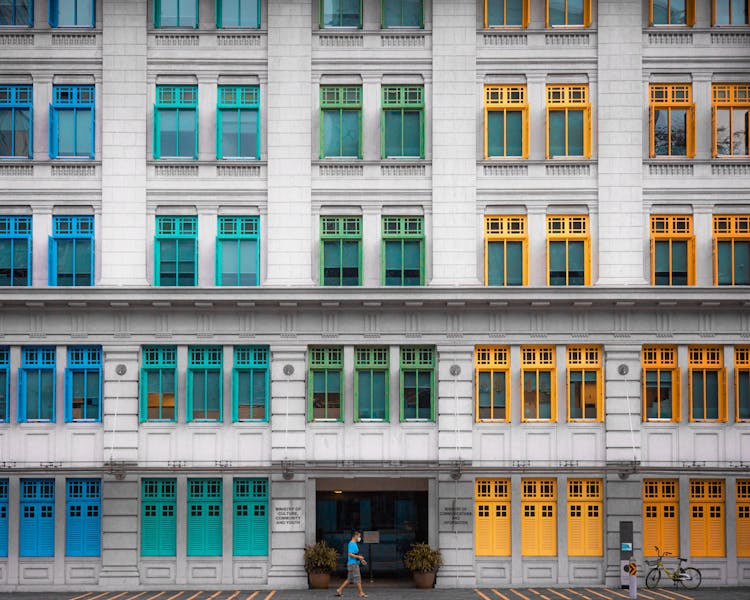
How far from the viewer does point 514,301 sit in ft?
104

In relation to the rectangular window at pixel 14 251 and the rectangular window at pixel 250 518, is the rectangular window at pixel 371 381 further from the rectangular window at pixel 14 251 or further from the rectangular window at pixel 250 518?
A: the rectangular window at pixel 14 251

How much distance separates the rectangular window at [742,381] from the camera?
3228 cm

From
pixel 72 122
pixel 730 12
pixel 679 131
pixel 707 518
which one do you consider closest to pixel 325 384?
pixel 72 122

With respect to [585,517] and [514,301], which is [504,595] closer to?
[585,517]

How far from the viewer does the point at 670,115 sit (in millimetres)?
32906

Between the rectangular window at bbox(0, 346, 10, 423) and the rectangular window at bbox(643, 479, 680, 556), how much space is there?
19.4m

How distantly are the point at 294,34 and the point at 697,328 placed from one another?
49.8 ft

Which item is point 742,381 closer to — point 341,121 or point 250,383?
point 341,121

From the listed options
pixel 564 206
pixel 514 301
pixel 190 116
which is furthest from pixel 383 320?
pixel 190 116

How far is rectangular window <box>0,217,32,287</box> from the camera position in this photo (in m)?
32.4

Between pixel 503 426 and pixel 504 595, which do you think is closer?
pixel 504 595

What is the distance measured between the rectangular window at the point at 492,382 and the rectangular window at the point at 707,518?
6186 millimetres

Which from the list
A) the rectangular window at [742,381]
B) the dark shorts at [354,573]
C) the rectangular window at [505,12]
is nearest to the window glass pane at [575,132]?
the rectangular window at [505,12]

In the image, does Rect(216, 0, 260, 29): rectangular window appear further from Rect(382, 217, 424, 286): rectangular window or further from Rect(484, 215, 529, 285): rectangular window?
Rect(484, 215, 529, 285): rectangular window
